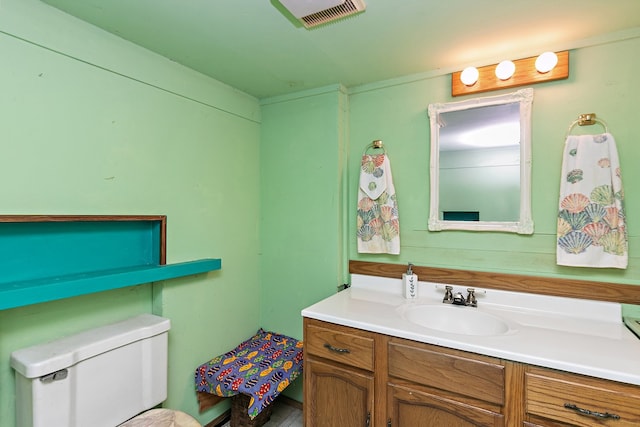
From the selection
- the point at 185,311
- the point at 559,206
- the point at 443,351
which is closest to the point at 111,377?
the point at 185,311

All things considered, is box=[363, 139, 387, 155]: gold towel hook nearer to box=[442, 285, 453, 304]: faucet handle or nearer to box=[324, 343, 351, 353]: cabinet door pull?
box=[442, 285, 453, 304]: faucet handle

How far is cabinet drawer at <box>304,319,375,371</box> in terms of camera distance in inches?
54.2

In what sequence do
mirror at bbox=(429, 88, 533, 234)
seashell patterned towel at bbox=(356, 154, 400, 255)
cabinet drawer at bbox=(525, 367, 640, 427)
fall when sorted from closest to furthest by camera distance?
cabinet drawer at bbox=(525, 367, 640, 427)
mirror at bbox=(429, 88, 533, 234)
seashell patterned towel at bbox=(356, 154, 400, 255)

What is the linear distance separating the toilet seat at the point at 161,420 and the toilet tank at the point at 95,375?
0.06 metres

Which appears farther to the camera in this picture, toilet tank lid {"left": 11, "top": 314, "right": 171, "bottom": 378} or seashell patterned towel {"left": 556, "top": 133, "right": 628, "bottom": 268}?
seashell patterned towel {"left": 556, "top": 133, "right": 628, "bottom": 268}

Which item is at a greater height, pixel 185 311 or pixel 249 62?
pixel 249 62

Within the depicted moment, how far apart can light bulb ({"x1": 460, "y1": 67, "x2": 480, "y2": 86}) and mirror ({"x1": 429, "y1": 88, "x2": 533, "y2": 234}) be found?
0.10 metres

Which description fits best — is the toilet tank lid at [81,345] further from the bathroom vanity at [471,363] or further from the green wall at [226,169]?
the bathroom vanity at [471,363]

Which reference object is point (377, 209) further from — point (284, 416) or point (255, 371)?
point (284, 416)

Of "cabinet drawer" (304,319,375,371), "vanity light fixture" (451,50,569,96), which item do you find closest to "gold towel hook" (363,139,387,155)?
"vanity light fixture" (451,50,569,96)

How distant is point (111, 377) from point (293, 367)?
893mm

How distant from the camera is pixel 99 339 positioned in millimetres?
1306

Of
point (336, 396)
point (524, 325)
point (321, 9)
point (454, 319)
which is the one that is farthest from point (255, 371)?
point (321, 9)

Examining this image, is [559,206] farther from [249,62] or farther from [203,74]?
[203,74]
